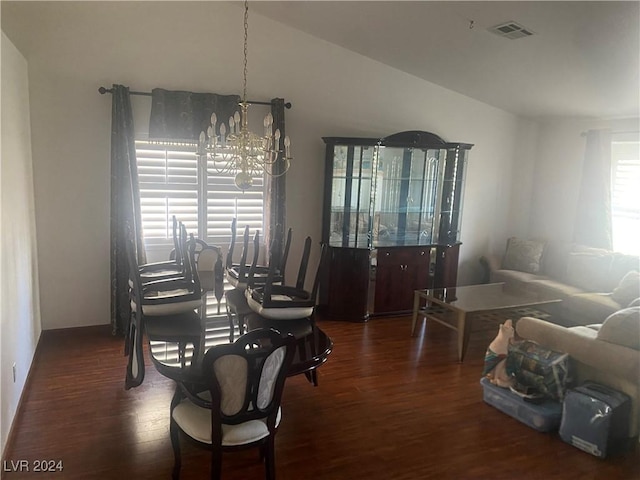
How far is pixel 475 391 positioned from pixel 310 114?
133 inches

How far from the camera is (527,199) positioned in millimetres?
6551

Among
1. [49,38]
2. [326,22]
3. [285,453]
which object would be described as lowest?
[285,453]

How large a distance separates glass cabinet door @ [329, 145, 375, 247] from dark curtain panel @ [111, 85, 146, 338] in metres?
2.13

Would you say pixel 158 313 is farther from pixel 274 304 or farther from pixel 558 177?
pixel 558 177

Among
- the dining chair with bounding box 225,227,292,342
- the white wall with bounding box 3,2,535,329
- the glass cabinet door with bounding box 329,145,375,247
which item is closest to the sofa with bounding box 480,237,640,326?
the glass cabinet door with bounding box 329,145,375,247

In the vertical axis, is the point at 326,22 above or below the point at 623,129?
above

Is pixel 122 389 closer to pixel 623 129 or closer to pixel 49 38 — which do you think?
pixel 49 38

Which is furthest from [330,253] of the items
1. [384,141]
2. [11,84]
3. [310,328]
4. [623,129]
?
[623,129]

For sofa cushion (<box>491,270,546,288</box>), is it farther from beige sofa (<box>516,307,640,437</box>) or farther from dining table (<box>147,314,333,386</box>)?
dining table (<box>147,314,333,386</box>)

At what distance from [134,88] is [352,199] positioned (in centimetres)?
256

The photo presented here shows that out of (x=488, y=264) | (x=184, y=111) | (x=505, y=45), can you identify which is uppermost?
(x=505, y=45)

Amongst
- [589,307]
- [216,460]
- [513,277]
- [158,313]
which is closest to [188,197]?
[158,313]

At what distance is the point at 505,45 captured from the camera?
398 cm

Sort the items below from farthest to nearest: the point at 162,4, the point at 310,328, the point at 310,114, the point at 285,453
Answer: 1. the point at 310,114
2. the point at 162,4
3. the point at 310,328
4. the point at 285,453
